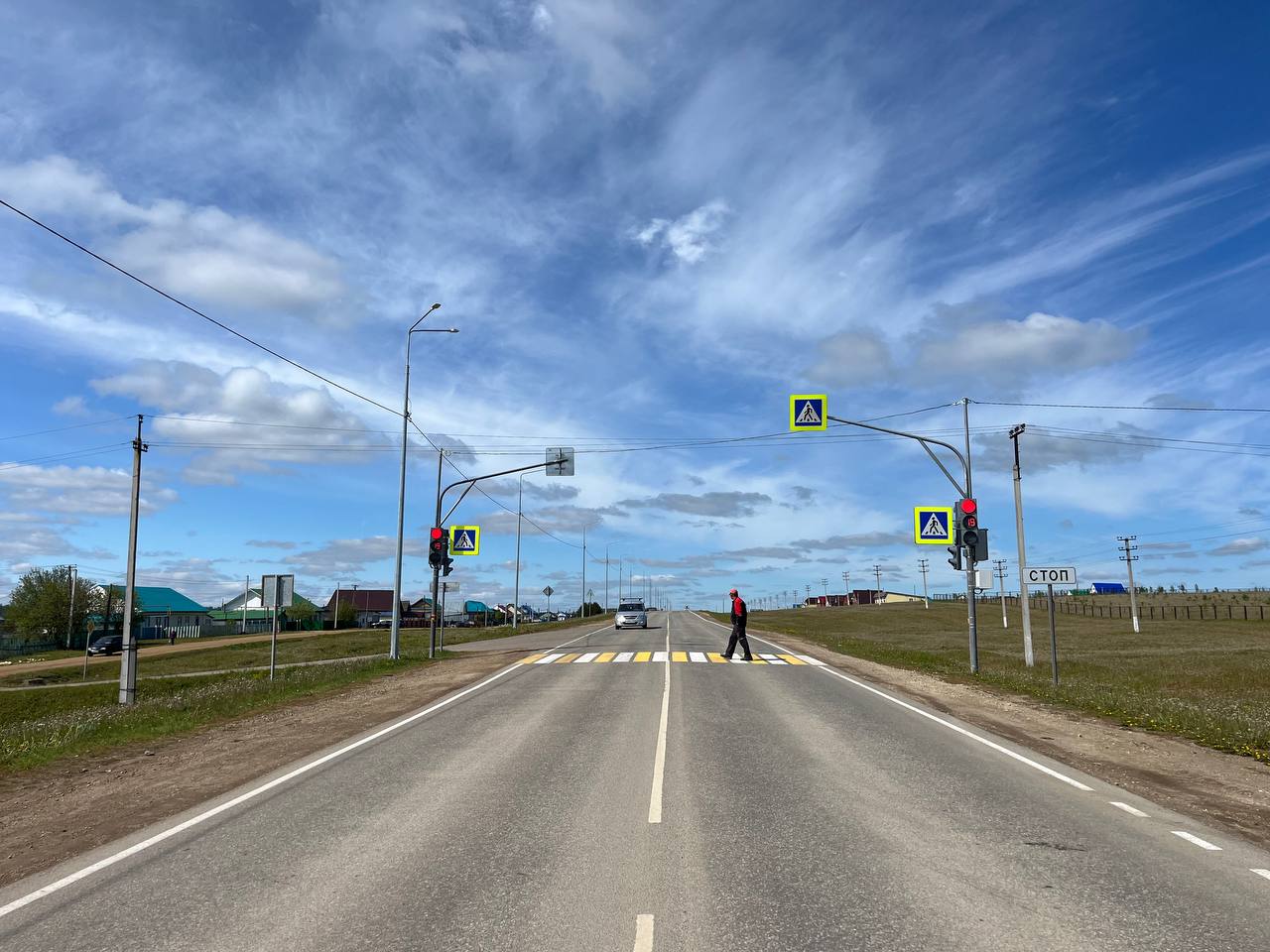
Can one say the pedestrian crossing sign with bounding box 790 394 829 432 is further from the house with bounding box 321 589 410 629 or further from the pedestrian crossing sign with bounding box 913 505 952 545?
the house with bounding box 321 589 410 629

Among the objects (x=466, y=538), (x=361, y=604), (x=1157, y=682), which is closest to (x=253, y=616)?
(x=361, y=604)

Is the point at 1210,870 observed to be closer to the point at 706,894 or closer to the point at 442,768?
the point at 706,894

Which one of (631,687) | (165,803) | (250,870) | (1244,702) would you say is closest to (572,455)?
(631,687)

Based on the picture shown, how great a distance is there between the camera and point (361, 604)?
139 m

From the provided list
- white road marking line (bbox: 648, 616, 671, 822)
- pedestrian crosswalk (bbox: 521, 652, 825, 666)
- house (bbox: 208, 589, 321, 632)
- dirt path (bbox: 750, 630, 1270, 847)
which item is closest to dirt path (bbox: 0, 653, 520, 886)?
white road marking line (bbox: 648, 616, 671, 822)

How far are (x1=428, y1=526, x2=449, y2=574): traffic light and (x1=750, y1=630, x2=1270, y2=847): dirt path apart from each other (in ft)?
58.2

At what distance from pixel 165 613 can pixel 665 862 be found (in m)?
118

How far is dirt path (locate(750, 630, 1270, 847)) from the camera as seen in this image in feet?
27.0

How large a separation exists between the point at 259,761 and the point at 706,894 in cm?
731

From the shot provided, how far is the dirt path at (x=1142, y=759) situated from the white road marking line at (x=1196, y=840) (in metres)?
0.51

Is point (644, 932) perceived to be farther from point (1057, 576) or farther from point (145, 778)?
point (1057, 576)

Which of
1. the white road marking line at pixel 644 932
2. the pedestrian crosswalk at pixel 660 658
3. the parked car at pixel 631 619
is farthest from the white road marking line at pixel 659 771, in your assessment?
the parked car at pixel 631 619

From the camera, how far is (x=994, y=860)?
20.2 feet

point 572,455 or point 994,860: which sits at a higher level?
point 572,455
